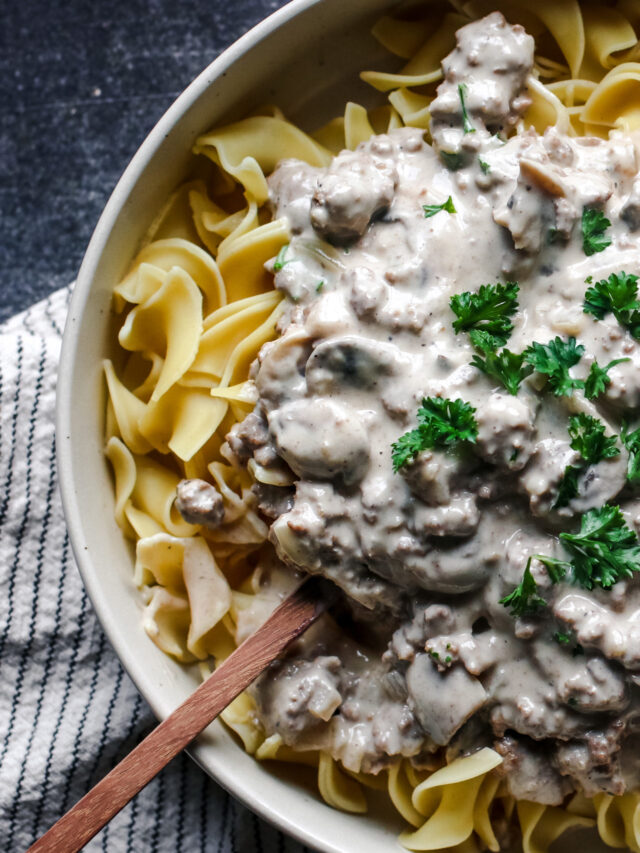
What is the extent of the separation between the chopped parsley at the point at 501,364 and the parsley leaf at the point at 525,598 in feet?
1.99

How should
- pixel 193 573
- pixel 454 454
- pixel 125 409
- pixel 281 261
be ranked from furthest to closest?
pixel 125 409 < pixel 193 573 < pixel 281 261 < pixel 454 454

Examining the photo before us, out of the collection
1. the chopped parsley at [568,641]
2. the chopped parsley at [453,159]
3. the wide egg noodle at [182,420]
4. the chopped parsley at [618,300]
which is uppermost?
the chopped parsley at [453,159]

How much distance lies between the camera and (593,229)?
3512 mm

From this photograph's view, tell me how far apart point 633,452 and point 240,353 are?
5.17 feet

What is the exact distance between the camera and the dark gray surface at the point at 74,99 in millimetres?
4848

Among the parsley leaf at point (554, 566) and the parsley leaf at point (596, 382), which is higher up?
the parsley leaf at point (596, 382)

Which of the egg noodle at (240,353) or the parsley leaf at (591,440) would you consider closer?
the parsley leaf at (591,440)

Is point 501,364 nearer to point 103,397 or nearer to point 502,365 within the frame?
point 502,365

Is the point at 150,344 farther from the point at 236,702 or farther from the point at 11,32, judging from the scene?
the point at 11,32

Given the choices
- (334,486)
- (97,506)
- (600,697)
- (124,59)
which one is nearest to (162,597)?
(97,506)

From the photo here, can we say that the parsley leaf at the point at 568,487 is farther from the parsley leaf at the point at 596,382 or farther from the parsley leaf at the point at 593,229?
the parsley leaf at the point at 593,229

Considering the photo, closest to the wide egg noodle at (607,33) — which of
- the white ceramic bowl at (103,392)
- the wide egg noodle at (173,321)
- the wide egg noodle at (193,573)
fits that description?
the white ceramic bowl at (103,392)

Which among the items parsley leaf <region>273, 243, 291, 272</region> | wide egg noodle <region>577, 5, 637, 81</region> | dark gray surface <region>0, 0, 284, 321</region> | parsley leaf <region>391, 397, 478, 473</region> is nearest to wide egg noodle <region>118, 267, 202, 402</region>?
parsley leaf <region>273, 243, 291, 272</region>

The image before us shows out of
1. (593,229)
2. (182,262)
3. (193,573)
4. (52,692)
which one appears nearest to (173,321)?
(182,262)
